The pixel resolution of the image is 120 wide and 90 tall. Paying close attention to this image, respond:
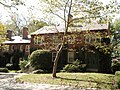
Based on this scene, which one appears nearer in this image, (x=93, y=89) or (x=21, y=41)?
(x=93, y=89)

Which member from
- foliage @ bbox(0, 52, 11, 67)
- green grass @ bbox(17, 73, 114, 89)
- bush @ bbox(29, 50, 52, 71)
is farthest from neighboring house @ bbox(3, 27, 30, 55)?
green grass @ bbox(17, 73, 114, 89)

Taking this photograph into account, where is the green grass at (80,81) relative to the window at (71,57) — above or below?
below

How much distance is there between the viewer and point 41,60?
110 feet

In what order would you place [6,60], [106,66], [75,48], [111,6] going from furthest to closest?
[6,60] < [75,48] < [106,66] < [111,6]

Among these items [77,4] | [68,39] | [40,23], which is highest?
[77,4]

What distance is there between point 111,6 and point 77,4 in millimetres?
3648

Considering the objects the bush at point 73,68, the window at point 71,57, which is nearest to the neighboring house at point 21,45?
the window at point 71,57

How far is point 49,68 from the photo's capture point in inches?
1348

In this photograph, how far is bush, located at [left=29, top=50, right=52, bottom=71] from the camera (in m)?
33.3

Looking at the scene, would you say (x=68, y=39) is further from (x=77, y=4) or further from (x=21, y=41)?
(x=21, y=41)

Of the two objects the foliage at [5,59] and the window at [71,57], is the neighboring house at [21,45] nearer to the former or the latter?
the foliage at [5,59]

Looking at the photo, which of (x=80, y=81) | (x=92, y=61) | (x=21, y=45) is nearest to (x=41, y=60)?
(x=92, y=61)

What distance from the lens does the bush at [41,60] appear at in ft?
109

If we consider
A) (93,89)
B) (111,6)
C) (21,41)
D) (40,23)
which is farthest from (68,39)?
(21,41)
